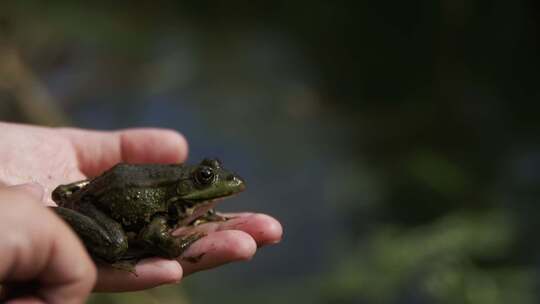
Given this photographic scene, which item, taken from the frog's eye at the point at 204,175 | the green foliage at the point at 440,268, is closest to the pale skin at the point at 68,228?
the frog's eye at the point at 204,175

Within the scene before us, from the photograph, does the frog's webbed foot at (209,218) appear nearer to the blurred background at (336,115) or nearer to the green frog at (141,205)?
the green frog at (141,205)

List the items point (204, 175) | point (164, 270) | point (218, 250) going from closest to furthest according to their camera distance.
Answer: point (164, 270)
point (218, 250)
point (204, 175)

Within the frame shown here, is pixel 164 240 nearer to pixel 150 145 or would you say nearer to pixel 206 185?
pixel 206 185

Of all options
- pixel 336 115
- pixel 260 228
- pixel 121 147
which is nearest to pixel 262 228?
pixel 260 228

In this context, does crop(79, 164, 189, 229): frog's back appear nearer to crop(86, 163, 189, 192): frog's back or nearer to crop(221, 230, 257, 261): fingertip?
crop(86, 163, 189, 192): frog's back

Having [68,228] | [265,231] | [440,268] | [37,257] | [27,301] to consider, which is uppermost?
[440,268]

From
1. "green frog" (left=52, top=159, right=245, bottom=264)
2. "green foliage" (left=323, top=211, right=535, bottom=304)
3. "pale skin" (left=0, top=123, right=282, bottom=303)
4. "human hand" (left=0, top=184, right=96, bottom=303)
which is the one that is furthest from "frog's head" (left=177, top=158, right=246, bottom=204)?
"green foliage" (left=323, top=211, right=535, bottom=304)
